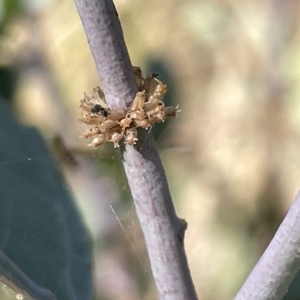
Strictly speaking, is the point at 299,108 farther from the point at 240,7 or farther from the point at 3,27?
the point at 3,27

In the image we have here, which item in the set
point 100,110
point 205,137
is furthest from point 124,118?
point 205,137

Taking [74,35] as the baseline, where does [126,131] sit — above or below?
below

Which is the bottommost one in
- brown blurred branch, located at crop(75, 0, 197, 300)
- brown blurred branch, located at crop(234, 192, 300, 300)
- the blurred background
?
brown blurred branch, located at crop(234, 192, 300, 300)

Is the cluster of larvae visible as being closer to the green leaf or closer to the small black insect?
the small black insect

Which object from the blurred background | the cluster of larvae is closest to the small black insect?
the cluster of larvae

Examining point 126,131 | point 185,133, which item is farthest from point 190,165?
point 126,131

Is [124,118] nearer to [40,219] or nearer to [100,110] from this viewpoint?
[100,110]
